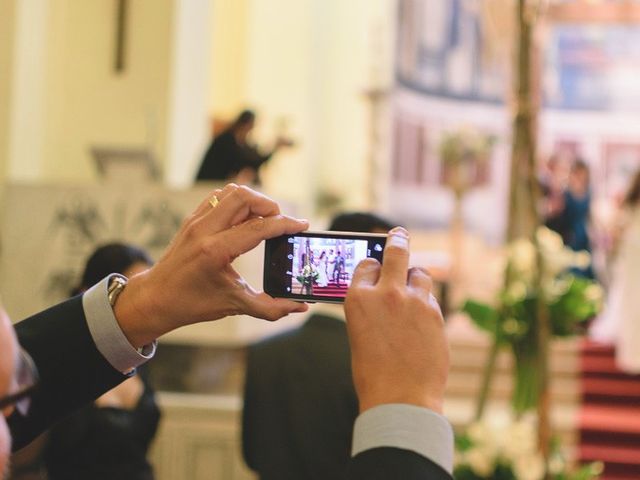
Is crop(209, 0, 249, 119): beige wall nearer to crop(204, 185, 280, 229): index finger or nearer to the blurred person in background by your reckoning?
the blurred person in background

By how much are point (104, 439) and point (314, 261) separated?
Result: 179cm

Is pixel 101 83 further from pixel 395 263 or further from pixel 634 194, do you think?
pixel 395 263

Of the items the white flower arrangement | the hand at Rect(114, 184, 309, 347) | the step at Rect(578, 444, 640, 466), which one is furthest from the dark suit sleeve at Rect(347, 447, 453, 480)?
the step at Rect(578, 444, 640, 466)

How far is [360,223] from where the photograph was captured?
9.01ft

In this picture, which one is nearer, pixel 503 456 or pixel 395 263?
pixel 395 263

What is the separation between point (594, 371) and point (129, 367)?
23.4ft

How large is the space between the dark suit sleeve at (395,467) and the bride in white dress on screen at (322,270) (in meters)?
0.43

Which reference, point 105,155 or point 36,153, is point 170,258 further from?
point 36,153

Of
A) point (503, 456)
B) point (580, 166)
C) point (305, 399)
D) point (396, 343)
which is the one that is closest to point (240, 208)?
point (396, 343)

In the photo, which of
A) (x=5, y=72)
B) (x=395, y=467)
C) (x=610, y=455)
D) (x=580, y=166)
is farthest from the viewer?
(x=580, y=166)

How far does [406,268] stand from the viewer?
1035 mm

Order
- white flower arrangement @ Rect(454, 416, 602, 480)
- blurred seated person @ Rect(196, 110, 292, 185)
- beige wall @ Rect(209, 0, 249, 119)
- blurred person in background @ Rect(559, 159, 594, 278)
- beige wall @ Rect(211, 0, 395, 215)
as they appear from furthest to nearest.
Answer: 1. beige wall @ Rect(211, 0, 395, 215)
2. beige wall @ Rect(209, 0, 249, 119)
3. blurred person in background @ Rect(559, 159, 594, 278)
4. blurred seated person @ Rect(196, 110, 292, 185)
5. white flower arrangement @ Rect(454, 416, 602, 480)

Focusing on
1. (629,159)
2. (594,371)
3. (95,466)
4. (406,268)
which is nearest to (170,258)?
(406,268)

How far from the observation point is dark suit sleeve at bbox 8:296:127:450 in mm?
1359
